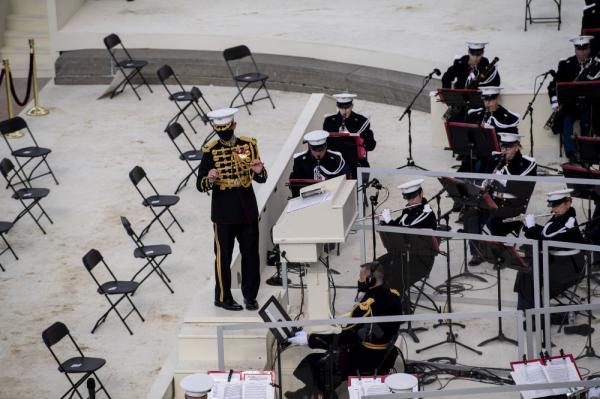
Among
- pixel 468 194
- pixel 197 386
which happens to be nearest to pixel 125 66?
pixel 468 194

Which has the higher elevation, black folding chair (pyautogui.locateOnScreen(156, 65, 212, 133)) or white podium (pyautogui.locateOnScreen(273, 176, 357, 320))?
white podium (pyautogui.locateOnScreen(273, 176, 357, 320))

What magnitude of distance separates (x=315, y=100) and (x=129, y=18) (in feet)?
19.9

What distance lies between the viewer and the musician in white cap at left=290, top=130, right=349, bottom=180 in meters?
15.1

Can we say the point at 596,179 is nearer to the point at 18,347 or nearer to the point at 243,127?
the point at 18,347

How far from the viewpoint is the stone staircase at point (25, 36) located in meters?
23.2

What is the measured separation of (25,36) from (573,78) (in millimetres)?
10184

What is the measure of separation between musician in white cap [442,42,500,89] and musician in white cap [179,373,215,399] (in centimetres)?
787

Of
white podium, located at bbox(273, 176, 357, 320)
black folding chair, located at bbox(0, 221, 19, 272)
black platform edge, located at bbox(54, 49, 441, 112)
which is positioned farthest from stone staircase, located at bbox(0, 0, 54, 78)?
white podium, located at bbox(273, 176, 357, 320)

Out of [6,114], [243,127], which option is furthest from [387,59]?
[6,114]

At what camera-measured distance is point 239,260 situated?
1401cm

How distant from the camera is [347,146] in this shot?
616 inches

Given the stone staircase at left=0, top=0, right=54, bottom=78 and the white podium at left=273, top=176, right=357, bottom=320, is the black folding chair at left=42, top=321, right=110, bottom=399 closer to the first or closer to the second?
the white podium at left=273, top=176, right=357, bottom=320

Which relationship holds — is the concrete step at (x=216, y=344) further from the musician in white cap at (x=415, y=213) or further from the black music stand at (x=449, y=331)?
the musician in white cap at (x=415, y=213)

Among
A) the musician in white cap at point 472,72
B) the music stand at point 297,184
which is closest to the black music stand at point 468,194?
the music stand at point 297,184
